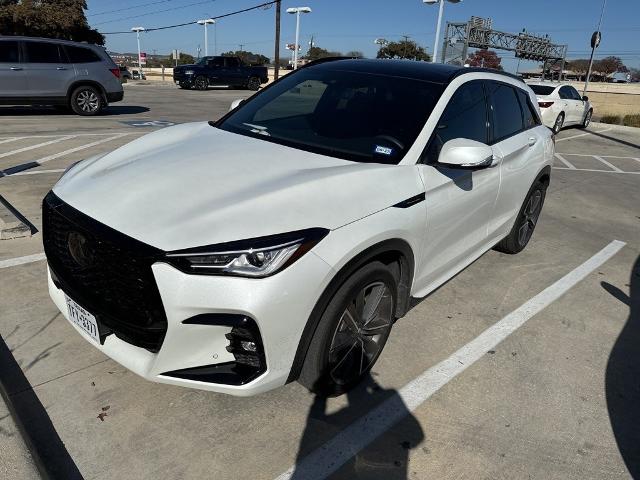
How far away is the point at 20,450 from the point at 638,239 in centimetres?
619

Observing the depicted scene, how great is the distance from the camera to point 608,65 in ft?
360

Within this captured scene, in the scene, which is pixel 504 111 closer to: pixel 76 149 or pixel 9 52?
pixel 76 149

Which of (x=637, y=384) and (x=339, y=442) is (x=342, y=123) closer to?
(x=339, y=442)

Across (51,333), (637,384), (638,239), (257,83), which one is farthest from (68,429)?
(257,83)

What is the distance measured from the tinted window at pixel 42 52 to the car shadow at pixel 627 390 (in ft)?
41.4

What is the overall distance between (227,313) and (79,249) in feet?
2.63

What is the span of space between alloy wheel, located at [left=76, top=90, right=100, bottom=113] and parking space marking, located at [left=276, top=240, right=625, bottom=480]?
12037mm

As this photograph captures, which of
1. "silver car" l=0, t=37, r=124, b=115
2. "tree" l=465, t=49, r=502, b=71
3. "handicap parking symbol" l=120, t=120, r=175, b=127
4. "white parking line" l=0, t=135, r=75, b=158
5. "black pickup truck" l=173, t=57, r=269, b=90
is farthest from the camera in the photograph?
"tree" l=465, t=49, r=502, b=71

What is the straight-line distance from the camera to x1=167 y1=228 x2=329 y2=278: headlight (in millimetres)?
1987

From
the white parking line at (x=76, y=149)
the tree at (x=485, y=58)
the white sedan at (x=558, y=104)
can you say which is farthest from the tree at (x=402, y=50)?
the white parking line at (x=76, y=149)

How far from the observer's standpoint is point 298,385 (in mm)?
2760

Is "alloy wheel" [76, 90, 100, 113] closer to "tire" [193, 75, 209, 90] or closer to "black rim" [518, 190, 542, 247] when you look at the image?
"black rim" [518, 190, 542, 247]

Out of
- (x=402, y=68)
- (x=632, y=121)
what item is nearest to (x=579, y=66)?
(x=632, y=121)

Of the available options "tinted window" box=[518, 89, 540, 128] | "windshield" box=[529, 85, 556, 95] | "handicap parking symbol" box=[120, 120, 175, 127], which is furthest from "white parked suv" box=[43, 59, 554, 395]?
"windshield" box=[529, 85, 556, 95]
